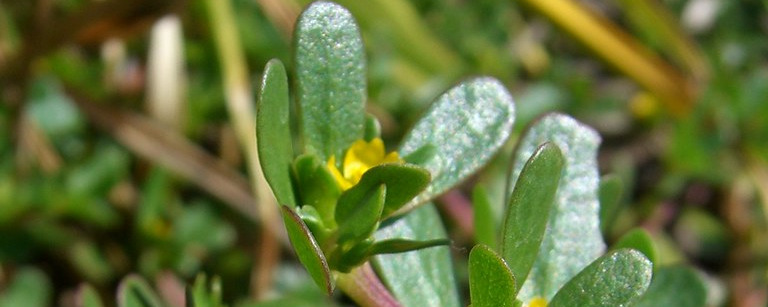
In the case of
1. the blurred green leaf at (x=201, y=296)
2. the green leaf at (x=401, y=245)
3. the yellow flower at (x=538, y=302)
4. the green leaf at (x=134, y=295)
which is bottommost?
the yellow flower at (x=538, y=302)

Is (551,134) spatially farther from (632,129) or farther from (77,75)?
(632,129)

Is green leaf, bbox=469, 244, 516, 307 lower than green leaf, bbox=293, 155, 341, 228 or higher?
lower

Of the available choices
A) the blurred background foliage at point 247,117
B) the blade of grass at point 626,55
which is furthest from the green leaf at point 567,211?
the blade of grass at point 626,55

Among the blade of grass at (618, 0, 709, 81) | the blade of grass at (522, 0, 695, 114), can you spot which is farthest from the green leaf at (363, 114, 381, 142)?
the blade of grass at (618, 0, 709, 81)

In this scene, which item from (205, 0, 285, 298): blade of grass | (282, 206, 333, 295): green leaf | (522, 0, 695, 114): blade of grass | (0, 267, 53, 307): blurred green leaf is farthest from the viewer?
(522, 0, 695, 114): blade of grass

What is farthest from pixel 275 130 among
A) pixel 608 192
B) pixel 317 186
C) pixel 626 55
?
pixel 626 55

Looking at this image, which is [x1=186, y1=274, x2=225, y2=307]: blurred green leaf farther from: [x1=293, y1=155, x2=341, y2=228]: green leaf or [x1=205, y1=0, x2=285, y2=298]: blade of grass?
[x1=205, y1=0, x2=285, y2=298]: blade of grass

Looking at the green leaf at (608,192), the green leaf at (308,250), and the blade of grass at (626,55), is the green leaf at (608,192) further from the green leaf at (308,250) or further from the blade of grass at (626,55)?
the blade of grass at (626,55)
